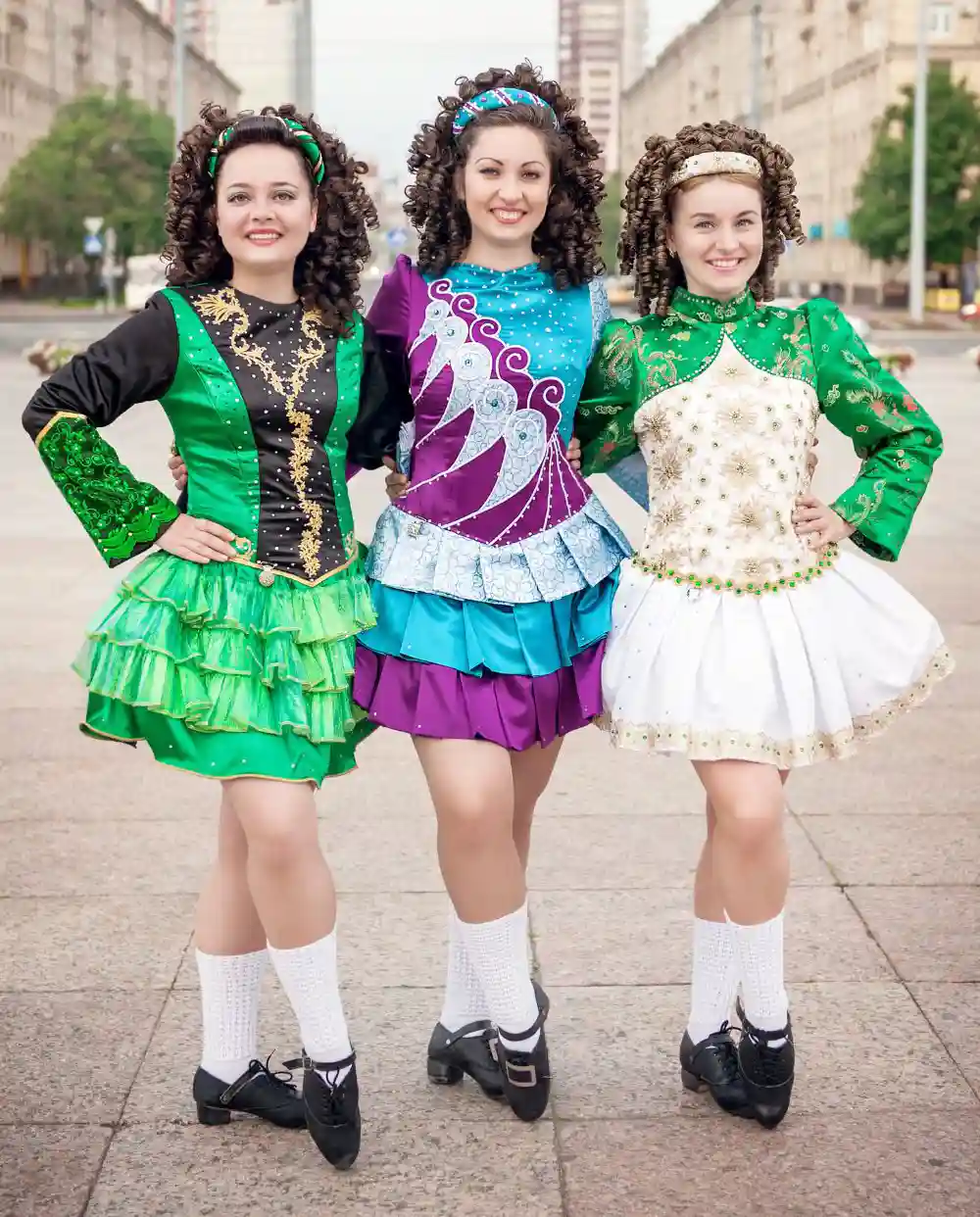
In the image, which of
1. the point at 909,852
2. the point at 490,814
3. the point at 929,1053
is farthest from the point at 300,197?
the point at 909,852

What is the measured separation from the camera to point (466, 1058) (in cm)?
356

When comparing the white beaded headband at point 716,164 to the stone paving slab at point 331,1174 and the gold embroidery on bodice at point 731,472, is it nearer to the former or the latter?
the gold embroidery on bodice at point 731,472

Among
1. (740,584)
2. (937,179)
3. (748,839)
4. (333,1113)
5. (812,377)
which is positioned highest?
(937,179)

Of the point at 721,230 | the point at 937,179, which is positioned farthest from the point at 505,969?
the point at 937,179

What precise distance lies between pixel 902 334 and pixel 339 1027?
136 ft

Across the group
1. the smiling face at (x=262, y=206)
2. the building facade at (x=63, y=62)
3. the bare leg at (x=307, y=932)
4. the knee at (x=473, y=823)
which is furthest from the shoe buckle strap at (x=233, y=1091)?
the building facade at (x=63, y=62)

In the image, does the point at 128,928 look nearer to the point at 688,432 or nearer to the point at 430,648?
the point at 430,648

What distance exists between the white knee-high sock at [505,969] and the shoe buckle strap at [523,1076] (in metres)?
0.04

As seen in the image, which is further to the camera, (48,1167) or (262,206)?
(262,206)

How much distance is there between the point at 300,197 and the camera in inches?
131

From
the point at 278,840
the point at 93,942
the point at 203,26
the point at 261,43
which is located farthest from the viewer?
the point at 261,43

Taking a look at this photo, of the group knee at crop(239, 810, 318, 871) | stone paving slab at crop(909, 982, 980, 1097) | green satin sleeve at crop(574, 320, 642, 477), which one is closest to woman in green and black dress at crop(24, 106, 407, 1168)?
knee at crop(239, 810, 318, 871)

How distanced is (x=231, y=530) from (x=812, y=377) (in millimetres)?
1210

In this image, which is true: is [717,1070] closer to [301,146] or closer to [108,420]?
[108,420]
